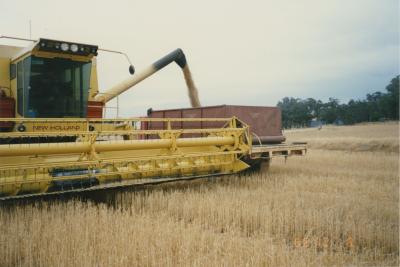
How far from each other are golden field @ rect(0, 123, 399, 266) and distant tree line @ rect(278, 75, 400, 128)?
70.6m

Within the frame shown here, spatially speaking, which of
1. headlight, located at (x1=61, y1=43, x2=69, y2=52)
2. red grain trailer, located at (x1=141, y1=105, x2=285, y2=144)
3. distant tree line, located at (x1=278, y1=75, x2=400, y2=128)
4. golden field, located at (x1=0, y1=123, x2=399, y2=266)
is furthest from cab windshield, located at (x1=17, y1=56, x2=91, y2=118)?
distant tree line, located at (x1=278, y1=75, x2=400, y2=128)

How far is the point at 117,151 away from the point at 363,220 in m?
3.43

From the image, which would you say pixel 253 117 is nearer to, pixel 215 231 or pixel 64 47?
pixel 64 47

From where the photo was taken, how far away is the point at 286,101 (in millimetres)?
120875

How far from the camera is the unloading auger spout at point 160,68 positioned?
343 inches

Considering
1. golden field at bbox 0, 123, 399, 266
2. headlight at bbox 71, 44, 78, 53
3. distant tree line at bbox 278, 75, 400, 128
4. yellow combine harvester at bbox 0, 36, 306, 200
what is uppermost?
distant tree line at bbox 278, 75, 400, 128

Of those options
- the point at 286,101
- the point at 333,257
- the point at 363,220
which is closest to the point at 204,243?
the point at 333,257

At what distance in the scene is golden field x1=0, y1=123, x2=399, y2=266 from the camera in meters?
3.01

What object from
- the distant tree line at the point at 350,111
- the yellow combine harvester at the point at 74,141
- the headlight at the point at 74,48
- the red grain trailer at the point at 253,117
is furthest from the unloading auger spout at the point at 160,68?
the distant tree line at the point at 350,111

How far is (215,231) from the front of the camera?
4020 millimetres

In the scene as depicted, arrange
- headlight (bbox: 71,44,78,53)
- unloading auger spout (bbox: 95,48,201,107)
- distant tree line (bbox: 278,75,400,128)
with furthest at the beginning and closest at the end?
distant tree line (bbox: 278,75,400,128) → unloading auger spout (bbox: 95,48,201,107) → headlight (bbox: 71,44,78,53)

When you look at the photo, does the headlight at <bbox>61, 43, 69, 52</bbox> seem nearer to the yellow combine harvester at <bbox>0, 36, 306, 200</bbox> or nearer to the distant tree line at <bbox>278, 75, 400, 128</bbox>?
the yellow combine harvester at <bbox>0, 36, 306, 200</bbox>

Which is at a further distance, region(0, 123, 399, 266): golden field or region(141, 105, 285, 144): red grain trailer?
region(141, 105, 285, 144): red grain trailer

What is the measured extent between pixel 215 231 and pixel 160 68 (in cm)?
665
